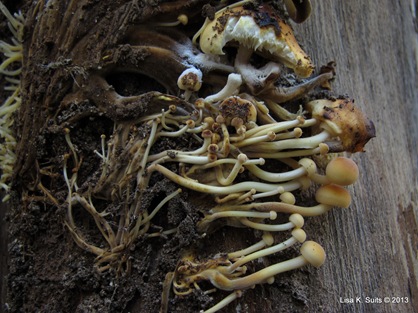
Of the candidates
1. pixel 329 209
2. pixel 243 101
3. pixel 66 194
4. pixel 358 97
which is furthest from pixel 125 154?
pixel 358 97

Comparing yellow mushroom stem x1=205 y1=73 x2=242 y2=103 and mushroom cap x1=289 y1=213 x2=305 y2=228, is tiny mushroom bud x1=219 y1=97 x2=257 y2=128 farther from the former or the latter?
mushroom cap x1=289 y1=213 x2=305 y2=228

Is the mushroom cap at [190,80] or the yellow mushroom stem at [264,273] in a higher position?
the mushroom cap at [190,80]

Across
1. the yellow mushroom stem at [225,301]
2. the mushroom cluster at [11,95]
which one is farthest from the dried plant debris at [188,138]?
the mushroom cluster at [11,95]

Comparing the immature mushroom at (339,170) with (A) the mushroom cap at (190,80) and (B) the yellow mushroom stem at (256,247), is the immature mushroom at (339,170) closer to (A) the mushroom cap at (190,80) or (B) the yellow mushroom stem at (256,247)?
(B) the yellow mushroom stem at (256,247)

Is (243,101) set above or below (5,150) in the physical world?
above

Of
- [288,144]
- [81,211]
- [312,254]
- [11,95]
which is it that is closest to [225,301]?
[312,254]

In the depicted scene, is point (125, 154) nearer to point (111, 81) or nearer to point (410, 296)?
point (111, 81)

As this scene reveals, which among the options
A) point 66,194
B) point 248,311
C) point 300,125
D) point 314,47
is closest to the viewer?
point 248,311
